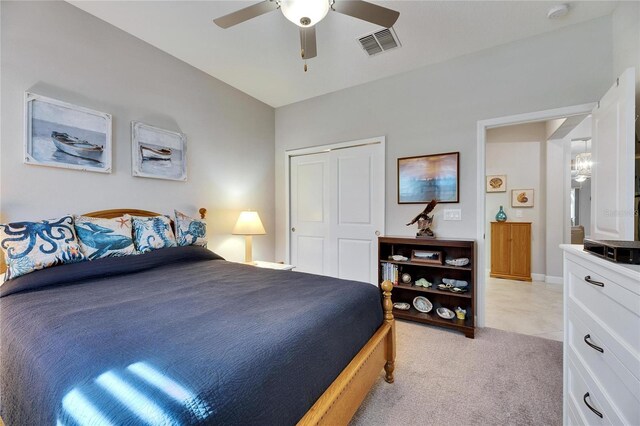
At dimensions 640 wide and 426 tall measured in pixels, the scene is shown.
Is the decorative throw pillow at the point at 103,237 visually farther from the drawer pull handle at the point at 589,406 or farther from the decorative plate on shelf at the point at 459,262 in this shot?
Answer: the decorative plate on shelf at the point at 459,262

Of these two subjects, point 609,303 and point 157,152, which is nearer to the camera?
point 609,303

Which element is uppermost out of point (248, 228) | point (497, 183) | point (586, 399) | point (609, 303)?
point (497, 183)

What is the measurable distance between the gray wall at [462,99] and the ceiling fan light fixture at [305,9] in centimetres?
186

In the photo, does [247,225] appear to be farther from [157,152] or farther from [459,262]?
[459,262]

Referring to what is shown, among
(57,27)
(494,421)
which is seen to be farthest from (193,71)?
(494,421)

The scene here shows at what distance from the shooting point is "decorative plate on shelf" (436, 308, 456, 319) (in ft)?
8.77

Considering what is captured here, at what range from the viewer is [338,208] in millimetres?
3635

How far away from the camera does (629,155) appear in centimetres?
149

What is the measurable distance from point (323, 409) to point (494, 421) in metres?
1.14

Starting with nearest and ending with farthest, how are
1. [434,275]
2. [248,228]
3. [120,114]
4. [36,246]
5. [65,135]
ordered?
[36,246], [65,135], [120,114], [434,275], [248,228]

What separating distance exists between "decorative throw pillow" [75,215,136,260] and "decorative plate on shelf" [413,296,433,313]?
8.96ft

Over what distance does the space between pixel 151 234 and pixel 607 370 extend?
2783mm

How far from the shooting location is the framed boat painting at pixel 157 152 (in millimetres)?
2465

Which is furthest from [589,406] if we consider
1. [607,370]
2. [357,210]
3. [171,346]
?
[357,210]
